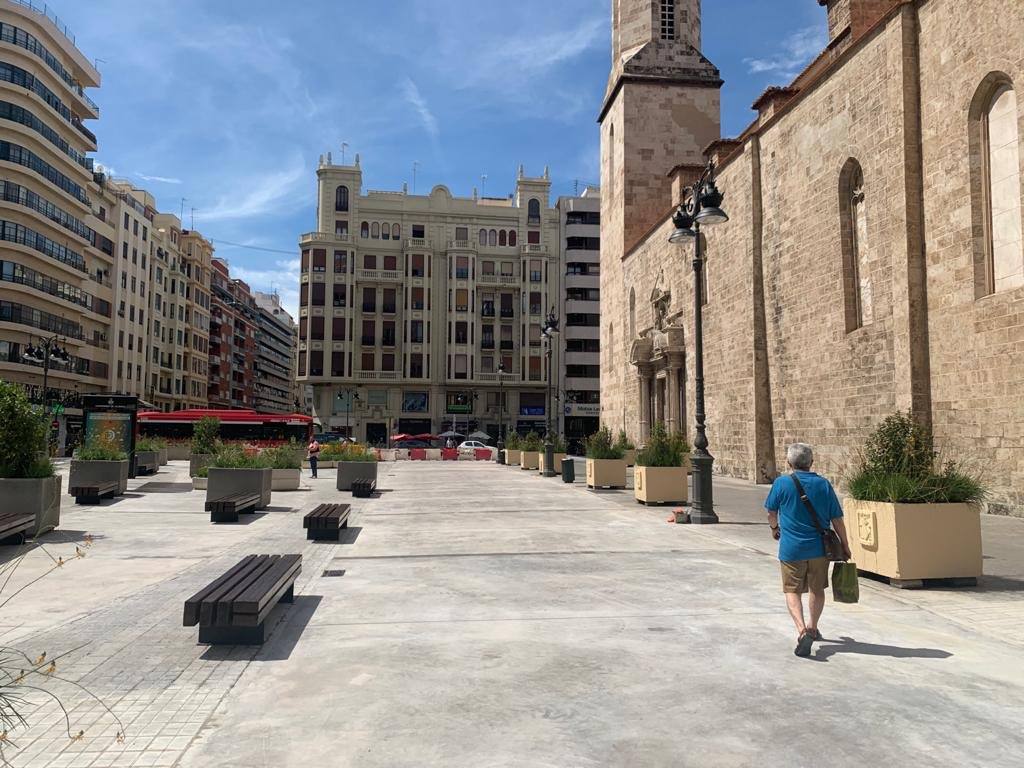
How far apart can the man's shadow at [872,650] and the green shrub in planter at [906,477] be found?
2.58 m

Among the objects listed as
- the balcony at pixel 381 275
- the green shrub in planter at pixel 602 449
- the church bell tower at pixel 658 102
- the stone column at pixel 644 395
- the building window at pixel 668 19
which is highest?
the building window at pixel 668 19

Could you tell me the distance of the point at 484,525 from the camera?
12.3 meters

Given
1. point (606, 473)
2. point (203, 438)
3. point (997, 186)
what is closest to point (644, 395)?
point (606, 473)

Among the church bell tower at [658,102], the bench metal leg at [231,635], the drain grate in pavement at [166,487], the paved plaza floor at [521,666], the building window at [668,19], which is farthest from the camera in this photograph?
the building window at [668,19]

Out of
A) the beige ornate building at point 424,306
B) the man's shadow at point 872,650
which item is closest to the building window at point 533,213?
the beige ornate building at point 424,306

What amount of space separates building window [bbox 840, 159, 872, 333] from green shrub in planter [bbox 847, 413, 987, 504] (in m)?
11.1

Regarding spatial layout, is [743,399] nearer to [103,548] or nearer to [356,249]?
[103,548]

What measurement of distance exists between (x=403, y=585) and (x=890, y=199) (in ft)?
47.7

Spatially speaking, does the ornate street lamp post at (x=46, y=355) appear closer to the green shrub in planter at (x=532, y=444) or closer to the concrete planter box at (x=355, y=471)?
the concrete planter box at (x=355, y=471)

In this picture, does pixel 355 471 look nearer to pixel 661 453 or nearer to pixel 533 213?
pixel 661 453

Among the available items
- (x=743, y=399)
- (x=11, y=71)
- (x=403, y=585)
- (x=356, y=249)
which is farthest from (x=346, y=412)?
(x=403, y=585)

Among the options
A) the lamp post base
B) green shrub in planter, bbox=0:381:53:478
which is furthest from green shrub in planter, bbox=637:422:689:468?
green shrub in planter, bbox=0:381:53:478

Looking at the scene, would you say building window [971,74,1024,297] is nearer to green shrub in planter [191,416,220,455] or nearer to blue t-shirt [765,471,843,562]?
blue t-shirt [765,471,843,562]

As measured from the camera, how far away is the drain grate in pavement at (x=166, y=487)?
61.5ft
